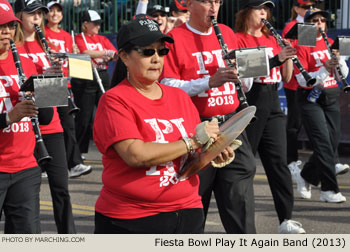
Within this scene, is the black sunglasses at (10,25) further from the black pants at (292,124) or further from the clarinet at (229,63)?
the black pants at (292,124)

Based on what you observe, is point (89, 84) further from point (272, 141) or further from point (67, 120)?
point (272, 141)

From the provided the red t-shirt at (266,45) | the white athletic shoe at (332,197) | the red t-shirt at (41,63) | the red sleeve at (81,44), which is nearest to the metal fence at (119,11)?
the red sleeve at (81,44)

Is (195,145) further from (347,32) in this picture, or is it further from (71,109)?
(347,32)

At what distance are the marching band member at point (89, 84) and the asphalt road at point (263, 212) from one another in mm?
1905

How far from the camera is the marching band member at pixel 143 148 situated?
12.0 ft

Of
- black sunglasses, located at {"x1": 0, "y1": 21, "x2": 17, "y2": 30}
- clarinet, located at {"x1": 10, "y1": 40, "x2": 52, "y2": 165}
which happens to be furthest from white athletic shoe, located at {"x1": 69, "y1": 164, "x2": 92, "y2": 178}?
black sunglasses, located at {"x1": 0, "y1": 21, "x2": 17, "y2": 30}

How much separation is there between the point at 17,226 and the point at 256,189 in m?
4.47

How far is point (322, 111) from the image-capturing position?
8.13 m

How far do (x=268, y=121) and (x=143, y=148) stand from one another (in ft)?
10.2

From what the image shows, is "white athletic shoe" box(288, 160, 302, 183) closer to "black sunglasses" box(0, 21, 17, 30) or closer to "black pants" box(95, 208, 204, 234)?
"black sunglasses" box(0, 21, 17, 30)

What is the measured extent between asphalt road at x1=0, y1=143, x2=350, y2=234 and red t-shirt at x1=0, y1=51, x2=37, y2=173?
7.08 ft

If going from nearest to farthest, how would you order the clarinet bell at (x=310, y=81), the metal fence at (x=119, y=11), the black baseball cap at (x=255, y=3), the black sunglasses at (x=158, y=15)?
the black baseball cap at (x=255, y=3) → the clarinet bell at (x=310, y=81) → the black sunglasses at (x=158, y=15) → the metal fence at (x=119, y=11)

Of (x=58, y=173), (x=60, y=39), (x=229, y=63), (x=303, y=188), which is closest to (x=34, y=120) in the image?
(x=58, y=173)

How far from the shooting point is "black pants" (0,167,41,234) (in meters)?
4.89
